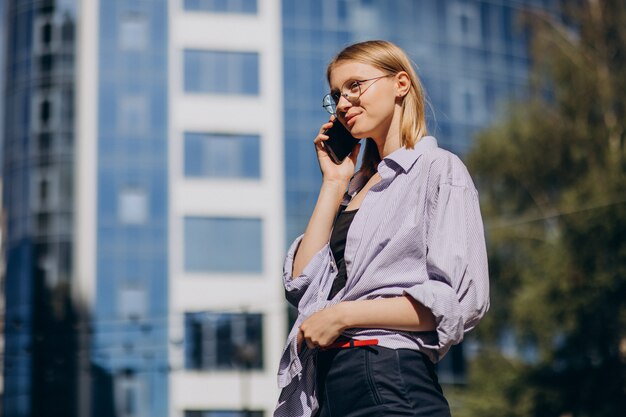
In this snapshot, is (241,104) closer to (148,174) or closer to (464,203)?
(148,174)

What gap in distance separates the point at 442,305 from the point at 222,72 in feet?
114

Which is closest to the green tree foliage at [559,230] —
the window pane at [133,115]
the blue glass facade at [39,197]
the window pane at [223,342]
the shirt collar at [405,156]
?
the window pane at [223,342]

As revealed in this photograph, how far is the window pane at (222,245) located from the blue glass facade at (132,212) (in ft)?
2.73

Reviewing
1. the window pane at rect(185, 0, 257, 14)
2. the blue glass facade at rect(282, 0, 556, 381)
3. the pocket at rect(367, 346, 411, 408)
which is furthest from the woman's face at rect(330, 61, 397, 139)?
the window pane at rect(185, 0, 257, 14)

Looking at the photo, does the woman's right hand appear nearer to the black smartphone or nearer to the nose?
the black smartphone

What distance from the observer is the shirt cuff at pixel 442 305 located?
250 cm

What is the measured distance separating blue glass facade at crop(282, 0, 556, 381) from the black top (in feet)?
105

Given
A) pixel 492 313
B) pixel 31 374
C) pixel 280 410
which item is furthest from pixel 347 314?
pixel 31 374

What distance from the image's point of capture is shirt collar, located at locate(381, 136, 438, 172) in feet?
8.96

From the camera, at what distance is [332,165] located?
303 centimetres

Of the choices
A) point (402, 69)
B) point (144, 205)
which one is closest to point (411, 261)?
point (402, 69)

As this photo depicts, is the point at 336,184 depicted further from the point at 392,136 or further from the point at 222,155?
the point at 222,155

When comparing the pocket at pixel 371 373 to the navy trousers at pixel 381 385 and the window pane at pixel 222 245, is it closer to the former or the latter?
the navy trousers at pixel 381 385

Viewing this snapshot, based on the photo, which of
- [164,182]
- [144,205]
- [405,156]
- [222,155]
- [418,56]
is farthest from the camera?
[418,56]
